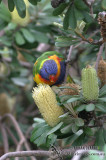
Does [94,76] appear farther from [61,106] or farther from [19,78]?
[19,78]

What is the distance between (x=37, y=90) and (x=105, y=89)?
0.22 metres

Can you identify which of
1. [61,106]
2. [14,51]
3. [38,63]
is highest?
[14,51]

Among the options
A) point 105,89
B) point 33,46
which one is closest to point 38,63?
point 33,46

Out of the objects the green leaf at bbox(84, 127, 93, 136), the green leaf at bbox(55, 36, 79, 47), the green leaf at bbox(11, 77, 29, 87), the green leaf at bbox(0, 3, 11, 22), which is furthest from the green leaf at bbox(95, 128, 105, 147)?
the green leaf at bbox(11, 77, 29, 87)

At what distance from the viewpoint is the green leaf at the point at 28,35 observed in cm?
144

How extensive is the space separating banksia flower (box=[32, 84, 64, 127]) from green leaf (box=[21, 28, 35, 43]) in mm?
675

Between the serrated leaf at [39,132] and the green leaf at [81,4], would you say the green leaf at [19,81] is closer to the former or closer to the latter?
the serrated leaf at [39,132]

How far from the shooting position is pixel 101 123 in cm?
84

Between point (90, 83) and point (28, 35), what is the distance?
820 millimetres

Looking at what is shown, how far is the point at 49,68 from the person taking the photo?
1365 mm

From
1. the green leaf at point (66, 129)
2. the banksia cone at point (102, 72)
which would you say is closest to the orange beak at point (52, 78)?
the banksia cone at point (102, 72)

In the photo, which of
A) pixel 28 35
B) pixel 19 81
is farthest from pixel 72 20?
pixel 19 81

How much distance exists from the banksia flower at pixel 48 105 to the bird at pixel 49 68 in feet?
1.58

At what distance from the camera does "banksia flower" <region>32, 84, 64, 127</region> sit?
0.81m
